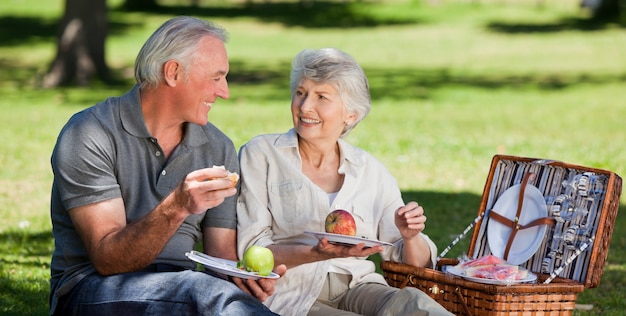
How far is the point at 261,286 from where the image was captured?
434 cm

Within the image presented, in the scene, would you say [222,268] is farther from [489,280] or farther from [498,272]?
[498,272]

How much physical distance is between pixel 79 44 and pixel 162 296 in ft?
55.0

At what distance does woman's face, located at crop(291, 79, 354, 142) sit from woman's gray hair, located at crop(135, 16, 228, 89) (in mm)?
711

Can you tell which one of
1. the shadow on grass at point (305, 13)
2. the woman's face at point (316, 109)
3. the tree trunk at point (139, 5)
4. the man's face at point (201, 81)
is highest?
the man's face at point (201, 81)

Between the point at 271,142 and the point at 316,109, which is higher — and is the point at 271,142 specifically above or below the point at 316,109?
below

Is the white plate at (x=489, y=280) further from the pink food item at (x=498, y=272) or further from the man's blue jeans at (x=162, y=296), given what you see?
the man's blue jeans at (x=162, y=296)

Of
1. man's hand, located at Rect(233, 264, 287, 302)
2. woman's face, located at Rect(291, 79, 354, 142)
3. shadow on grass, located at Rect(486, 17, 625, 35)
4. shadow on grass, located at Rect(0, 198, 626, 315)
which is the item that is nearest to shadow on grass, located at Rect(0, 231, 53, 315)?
shadow on grass, located at Rect(0, 198, 626, 315)

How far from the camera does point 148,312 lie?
3.97 metres

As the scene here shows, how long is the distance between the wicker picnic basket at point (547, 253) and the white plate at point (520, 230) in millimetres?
30

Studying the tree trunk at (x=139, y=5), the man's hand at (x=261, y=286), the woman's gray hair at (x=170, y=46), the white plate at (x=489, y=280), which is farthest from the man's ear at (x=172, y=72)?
the tree trunk at (x=139, y=5)

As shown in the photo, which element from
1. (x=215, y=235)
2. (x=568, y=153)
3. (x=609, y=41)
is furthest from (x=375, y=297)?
(x=609, y=41)

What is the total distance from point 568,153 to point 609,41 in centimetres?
1771

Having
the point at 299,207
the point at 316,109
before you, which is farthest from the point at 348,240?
the point at 316,109

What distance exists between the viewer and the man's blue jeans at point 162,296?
12.8ft
